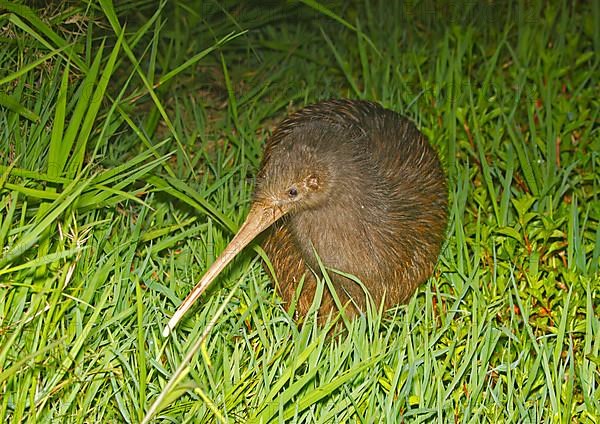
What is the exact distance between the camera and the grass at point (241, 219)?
114 inches

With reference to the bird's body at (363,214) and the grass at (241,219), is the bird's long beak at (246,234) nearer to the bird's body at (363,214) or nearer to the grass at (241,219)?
the bird's body at (363,214)

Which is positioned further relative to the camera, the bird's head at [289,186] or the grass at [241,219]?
the bird's head at [289,186]

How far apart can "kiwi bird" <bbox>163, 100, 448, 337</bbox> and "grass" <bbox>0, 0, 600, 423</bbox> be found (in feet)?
A: 0.32

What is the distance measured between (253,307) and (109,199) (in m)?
0.56

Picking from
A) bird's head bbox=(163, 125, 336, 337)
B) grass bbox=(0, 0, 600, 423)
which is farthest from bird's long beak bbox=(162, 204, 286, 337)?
grass bbox=(0, 0, 600, 423)

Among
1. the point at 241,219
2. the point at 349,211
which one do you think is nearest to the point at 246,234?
the point at 349,211

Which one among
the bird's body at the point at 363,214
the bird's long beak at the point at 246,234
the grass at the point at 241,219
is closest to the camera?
the grass at the point at 241,219

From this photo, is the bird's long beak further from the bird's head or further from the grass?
the grass

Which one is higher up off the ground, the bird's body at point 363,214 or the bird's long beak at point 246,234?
the bird's long beak at point 246,234

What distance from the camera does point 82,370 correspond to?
2.91 meters

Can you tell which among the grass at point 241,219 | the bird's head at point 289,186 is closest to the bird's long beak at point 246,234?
the bird's head at point 289,186

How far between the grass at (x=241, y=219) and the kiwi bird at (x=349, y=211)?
0.32ft

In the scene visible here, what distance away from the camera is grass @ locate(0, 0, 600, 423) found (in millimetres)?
2889

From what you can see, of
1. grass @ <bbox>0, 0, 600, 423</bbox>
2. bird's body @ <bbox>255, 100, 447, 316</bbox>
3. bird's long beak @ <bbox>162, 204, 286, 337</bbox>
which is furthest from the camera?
bird's body @ <bbox>255, 100, 447, 316</bbox>
